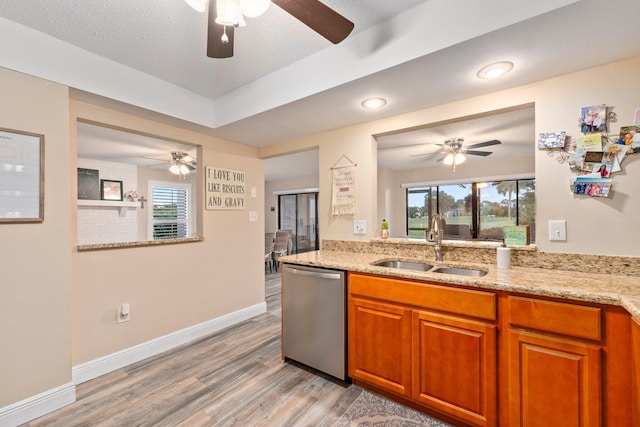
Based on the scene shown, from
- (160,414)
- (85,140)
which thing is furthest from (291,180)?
(160,414)

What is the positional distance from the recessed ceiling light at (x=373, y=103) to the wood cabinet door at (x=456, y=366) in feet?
4.81

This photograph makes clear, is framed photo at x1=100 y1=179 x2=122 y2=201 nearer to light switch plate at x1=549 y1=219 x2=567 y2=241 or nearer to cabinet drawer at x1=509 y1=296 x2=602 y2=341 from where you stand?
cabinet drawer at x1=509 y1=296 x2=602 y2=341

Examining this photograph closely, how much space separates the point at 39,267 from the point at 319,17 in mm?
2184

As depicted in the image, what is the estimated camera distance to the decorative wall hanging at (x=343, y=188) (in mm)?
2539

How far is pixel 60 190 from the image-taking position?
5.95 ft

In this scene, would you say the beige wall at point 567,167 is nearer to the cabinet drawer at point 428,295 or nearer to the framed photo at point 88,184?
the cabinet drawer at point 428,295

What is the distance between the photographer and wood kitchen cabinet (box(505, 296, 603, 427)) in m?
1.18

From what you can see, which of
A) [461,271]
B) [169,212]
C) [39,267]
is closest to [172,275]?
[39,267]

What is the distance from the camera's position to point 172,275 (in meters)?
2.61

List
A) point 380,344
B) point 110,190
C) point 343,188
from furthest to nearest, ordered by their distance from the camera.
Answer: point 110,190 < point 343,188 < point 380,344

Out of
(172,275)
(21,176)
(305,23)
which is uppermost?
(305,23)

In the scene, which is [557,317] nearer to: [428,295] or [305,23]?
[428,295]

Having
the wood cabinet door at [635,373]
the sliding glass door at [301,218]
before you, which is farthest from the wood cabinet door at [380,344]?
the sliding glass door at [301,218]

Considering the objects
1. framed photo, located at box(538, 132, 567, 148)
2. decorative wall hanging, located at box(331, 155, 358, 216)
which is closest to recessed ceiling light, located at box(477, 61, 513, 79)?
framed photo, located at box(538, 132, 567, 148)
